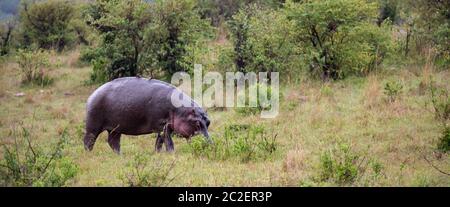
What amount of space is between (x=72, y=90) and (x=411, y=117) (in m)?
9.28

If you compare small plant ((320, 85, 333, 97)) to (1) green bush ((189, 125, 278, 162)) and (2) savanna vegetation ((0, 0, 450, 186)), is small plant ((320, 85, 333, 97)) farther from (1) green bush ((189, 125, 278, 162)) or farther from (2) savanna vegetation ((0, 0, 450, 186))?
(1) green bush ((189, 125, 278, 162))

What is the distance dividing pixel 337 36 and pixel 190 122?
7397 mm

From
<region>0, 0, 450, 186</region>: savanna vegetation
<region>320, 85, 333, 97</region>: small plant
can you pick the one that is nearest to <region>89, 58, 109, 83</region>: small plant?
<region>0, 0, 450, 186</region>: savanna vegetation

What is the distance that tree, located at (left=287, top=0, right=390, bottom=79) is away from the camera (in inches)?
557

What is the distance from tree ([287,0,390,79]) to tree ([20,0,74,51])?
471 inches

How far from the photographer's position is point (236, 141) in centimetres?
803

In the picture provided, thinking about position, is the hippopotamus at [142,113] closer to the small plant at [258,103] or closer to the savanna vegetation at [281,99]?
the savanna vegetation at [281,99]

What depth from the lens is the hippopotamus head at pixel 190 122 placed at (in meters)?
8.23

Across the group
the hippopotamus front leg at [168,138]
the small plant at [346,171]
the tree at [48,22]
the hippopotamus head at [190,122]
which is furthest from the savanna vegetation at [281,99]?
the tree at [48,22]

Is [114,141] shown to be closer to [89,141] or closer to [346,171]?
[89,141]

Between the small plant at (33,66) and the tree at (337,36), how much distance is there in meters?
7.15

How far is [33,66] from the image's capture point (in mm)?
16547

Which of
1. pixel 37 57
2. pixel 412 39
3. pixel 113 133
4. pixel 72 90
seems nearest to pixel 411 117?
pixel 113 133
